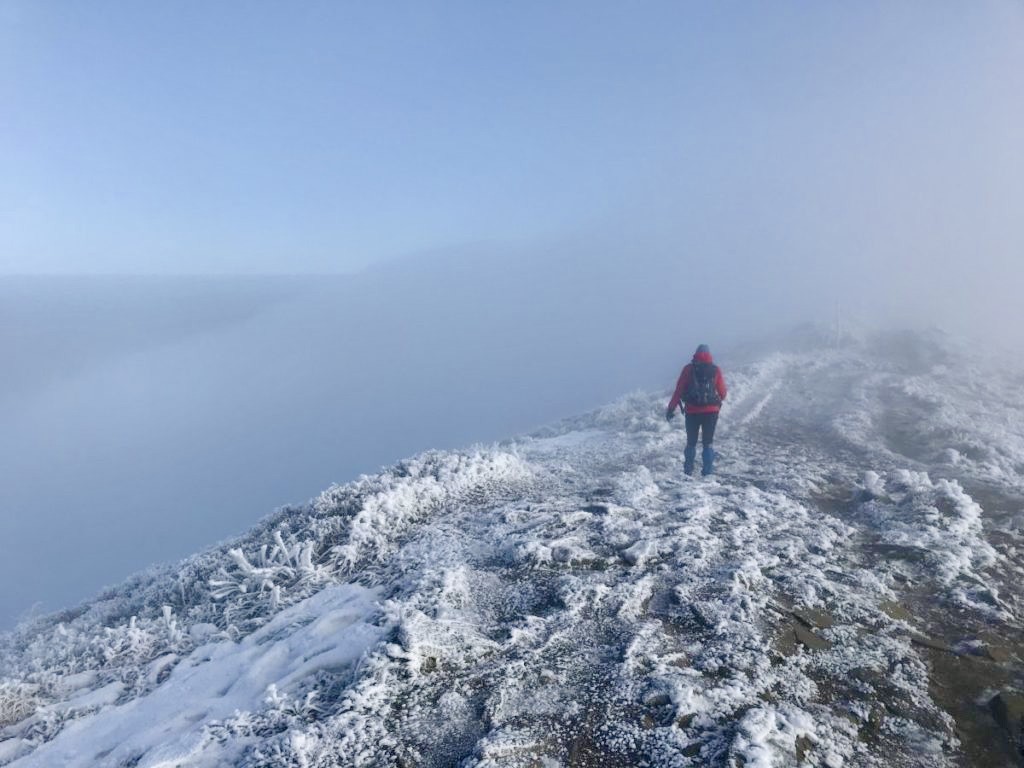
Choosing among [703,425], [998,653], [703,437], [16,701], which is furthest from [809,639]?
[16,701]

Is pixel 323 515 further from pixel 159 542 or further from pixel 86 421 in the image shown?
pixel 86 421

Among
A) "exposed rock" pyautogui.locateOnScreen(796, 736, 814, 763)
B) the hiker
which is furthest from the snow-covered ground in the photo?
the hiker

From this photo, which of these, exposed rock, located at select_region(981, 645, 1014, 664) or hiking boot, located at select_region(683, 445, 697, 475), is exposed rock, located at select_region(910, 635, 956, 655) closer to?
exposed rock, located at select_region(981, 645, 1014, 664)

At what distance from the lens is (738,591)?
6.79 meters

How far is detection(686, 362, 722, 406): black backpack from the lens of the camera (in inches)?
466

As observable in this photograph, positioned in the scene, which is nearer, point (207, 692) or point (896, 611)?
point (207, 692)

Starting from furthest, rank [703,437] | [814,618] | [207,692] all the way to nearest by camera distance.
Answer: [703,437] < [814,618] < [207,692]

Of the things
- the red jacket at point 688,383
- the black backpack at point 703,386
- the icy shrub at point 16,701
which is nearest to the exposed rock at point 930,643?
the red jacket at point 688,383

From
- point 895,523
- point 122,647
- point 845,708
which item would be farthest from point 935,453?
point 122,647

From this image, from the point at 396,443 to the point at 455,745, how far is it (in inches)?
2709

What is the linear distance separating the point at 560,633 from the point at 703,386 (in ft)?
24.7

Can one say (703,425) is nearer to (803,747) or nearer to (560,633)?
(560,633)

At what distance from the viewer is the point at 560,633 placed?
6070 mm

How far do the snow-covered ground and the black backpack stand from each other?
189 centimetres
